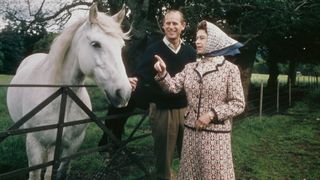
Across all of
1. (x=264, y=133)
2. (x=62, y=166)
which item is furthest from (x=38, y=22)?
(x=62, y=166)

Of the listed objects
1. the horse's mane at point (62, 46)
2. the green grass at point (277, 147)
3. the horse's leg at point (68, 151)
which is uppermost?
the horse's mane at point (62, 46)

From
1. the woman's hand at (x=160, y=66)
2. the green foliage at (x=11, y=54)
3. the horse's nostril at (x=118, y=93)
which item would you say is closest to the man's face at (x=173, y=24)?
the woman's hand at (x=160, y=66)

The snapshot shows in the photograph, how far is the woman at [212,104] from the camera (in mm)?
3211

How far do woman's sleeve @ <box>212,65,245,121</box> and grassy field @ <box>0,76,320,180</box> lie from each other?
2016mm

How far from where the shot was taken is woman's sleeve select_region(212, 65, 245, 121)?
125 inches

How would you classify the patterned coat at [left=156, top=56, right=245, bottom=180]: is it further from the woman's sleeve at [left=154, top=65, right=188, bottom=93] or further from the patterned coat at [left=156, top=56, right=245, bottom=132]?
the woman's sleeve at [left=154, top=65, right=188, bottom=93]

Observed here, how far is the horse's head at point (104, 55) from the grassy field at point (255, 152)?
1.35m

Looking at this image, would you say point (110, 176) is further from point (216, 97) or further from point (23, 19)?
point (23, 19)

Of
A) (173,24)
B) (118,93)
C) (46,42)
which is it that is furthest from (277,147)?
(46,42)

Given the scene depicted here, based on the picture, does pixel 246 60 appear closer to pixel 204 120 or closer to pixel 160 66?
pixel 160 66

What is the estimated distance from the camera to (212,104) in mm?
3283

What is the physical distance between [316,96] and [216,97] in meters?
17.5

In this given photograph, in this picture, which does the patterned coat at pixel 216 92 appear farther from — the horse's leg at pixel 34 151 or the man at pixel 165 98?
the horse's leg at pixel 34 151

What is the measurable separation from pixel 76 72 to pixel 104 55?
0.65m
